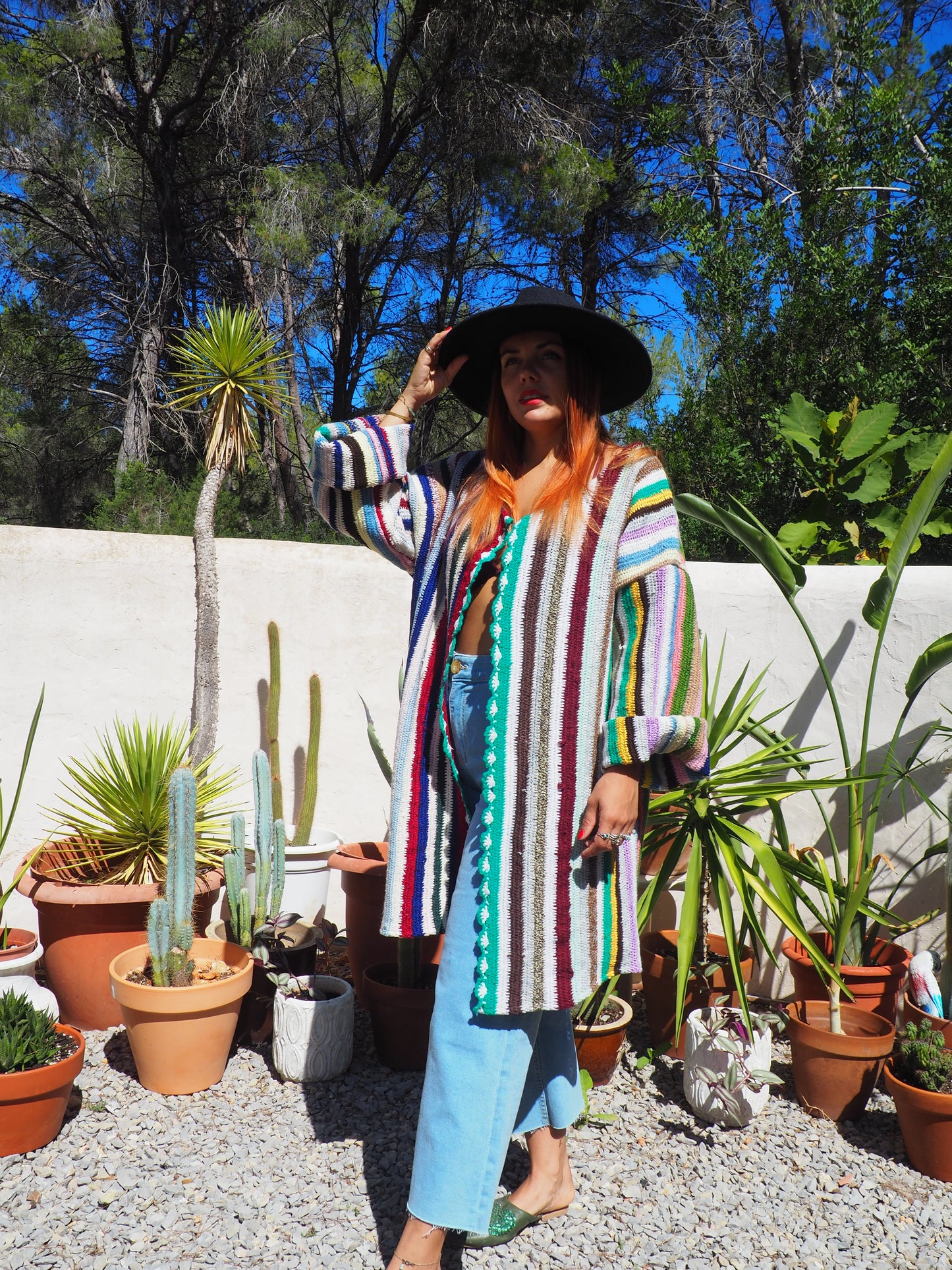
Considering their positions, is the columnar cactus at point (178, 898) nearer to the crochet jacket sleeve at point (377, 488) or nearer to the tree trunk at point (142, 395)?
the crochet jacket sleeve at point (377, 488)

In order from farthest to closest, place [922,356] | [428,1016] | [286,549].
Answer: [922,356]
[286,549]
[428,1016]

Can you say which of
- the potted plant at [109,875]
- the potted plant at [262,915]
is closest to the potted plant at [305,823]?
the potted plant at [109,875]

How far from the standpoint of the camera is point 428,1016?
268 cm

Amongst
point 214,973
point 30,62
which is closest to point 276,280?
point 30,62

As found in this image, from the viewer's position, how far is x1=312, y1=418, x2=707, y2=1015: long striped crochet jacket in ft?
5.53

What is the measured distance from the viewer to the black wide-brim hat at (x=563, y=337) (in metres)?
1.86

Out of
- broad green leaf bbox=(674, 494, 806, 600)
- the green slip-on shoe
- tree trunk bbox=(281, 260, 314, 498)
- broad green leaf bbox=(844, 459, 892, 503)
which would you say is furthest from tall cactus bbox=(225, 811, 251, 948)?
tree trunk bbox=(281, 260, 314, 498)

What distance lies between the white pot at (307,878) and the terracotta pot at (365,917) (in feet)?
1.02

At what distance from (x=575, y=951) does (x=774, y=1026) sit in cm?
150

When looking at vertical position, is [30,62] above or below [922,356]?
above

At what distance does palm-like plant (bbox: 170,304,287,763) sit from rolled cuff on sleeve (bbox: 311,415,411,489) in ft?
5.91

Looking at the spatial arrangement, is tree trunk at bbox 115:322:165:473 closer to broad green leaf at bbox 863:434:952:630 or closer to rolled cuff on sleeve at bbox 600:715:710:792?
broad green leaf at bbox 863:434:952:630

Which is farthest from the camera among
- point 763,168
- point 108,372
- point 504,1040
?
point 108,372

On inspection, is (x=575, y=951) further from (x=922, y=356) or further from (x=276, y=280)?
(x=276, y=280)
